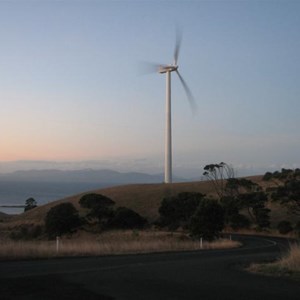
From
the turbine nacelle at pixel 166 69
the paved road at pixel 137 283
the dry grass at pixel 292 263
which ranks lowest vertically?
the paved road at pixel 137 283

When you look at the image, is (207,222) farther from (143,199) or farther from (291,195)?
(143,199)

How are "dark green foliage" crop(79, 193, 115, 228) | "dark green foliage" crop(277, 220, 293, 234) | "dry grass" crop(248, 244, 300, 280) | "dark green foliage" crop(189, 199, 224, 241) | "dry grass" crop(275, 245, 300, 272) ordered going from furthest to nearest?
"dark green foliage" crop(79, 193, 115, 228), "dark green foliage" crop(277, 220, 293, 234), "dark green foliage" crop(189, 199, 224, 241), "dry grass" crop(275, 245, 300, 272), "dry grass" crop(248, 244, 300, 280)

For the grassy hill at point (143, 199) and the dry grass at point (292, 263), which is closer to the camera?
the dry grass at point (292, 263)

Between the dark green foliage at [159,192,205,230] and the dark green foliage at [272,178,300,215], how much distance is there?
8449mm

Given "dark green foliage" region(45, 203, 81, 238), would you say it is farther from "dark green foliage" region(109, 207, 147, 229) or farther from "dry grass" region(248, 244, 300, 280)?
"dry grass" region(248, 244, 300, 280)

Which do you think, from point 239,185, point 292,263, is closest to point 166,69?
point 239,185

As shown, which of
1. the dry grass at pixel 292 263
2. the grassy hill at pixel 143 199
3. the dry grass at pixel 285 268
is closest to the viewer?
the dry grass at pixel 285 268

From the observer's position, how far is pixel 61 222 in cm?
5434

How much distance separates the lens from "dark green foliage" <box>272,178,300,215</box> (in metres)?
52.5

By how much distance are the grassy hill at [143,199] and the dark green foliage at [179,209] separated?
12930 mm

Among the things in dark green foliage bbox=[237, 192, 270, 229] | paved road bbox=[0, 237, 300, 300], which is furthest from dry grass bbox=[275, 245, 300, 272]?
dark green foliage bbox=[237, 192, 270, 229]

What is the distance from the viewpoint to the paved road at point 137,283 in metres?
10.9

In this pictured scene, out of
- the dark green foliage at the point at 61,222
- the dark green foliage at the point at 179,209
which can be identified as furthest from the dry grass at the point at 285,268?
the dark green foliage at the point at 179,209

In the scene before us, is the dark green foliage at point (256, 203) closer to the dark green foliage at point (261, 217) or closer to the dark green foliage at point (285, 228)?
the dark green foliage at point (261, 217)
